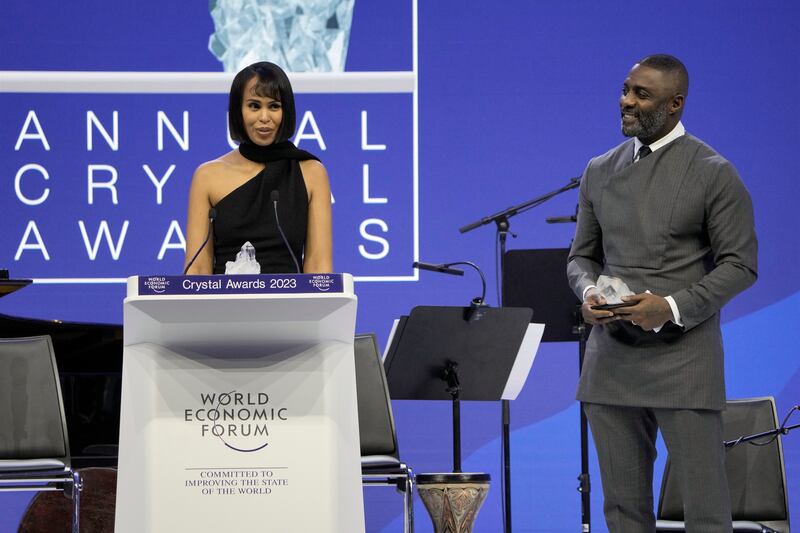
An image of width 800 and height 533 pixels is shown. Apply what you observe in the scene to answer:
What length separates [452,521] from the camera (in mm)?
3457

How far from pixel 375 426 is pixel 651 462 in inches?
53.9

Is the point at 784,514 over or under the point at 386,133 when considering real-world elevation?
under

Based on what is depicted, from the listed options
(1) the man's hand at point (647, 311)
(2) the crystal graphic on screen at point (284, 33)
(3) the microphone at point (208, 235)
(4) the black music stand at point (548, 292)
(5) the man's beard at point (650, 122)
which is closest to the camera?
(3) the microphone at point (208, 235)

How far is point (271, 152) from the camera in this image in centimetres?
267

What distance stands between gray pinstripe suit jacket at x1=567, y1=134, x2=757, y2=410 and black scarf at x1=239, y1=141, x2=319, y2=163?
0.90 m

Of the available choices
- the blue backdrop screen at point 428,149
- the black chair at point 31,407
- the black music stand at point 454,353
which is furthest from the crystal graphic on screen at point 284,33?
the black music stand at point 454,353

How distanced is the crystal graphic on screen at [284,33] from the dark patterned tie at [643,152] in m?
2.55

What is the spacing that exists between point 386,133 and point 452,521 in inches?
92.0

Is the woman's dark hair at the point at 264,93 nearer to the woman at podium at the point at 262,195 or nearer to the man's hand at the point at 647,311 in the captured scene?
the woman at podium at the point at 262,195

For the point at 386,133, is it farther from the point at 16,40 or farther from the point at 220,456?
the point at 220,456

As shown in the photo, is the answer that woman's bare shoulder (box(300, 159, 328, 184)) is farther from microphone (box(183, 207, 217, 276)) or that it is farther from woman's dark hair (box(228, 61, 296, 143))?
microphone (box(183, 207, 217, 276))

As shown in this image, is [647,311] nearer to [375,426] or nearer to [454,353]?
[454,353]

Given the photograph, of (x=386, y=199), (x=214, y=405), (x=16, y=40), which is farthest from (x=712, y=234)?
(x=16, y=40)

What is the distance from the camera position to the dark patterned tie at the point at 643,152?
295 cm
